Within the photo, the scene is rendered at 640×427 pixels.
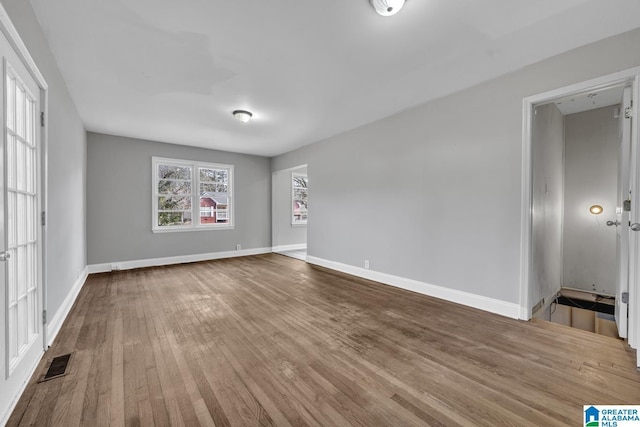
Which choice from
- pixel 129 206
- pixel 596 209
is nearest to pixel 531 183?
pixel 596 209

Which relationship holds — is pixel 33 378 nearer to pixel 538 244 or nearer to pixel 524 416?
pixel 524 416

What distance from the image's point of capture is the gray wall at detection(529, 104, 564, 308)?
10.0 ft

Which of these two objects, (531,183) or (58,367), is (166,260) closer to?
(58,367)

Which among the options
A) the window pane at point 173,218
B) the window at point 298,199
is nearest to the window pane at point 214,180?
the window pane at point 173,218

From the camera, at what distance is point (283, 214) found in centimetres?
766

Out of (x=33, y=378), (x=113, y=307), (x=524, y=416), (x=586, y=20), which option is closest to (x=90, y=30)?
(x=33, y=378)

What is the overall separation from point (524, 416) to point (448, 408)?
0.40 meters

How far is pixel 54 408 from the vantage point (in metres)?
1.62

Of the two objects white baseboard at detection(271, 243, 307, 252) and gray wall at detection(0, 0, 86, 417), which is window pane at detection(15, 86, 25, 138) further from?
white baseboard at detection(271, 243, 307, 252)

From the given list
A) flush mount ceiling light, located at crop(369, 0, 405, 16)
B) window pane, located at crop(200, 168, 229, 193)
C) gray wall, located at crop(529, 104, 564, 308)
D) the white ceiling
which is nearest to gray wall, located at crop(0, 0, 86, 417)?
the white ceiling

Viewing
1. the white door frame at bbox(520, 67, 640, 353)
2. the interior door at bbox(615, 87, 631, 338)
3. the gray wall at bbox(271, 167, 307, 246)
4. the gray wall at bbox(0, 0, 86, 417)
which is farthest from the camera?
the gray wall at bbox(271, 167, 307, 246)

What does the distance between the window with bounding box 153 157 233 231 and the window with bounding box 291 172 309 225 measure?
190 centimetres

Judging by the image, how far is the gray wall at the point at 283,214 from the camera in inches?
291

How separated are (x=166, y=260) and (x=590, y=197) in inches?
305
